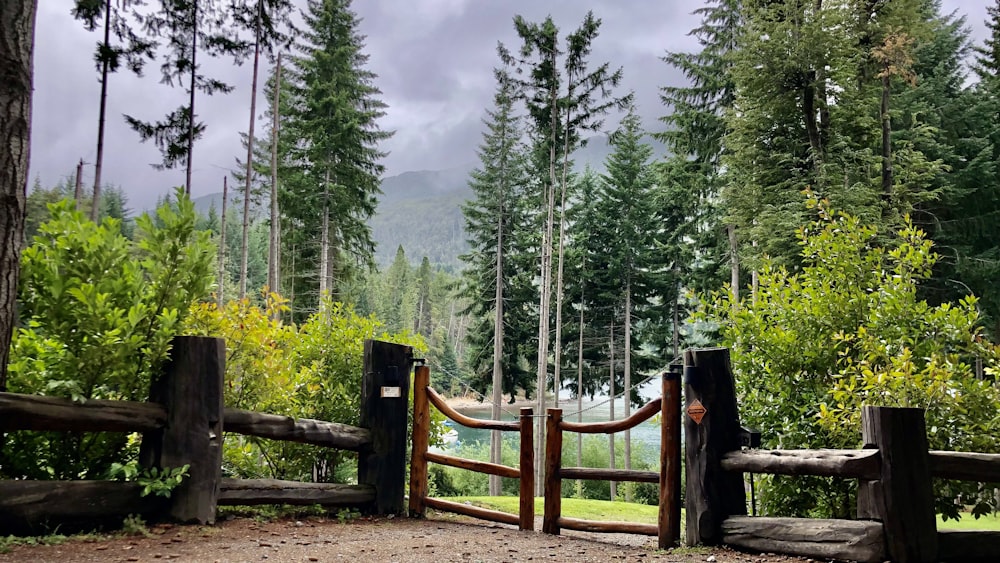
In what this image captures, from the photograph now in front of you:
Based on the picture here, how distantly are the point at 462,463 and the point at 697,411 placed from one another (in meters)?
2.39

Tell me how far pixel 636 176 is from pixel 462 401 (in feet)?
102

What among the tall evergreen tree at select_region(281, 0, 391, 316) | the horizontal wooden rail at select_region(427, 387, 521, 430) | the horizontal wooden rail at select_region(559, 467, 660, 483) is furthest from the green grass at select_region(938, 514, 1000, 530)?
the tall evergreen tree at select_region(281, 0, 391, 316)

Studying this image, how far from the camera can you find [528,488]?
548cm

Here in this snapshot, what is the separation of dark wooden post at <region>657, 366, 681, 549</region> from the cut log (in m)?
3.74

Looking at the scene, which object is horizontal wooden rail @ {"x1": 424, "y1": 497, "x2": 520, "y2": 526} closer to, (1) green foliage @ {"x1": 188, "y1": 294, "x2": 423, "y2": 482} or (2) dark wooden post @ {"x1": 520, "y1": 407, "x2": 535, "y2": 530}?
(2) dark wooden post @ {"x1": 520, "y1": 407, "x2": 535, "y2": 530}

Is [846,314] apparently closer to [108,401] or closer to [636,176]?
[108,401]

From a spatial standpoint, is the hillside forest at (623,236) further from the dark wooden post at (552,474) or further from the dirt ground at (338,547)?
the dark wooden post at (552,474)

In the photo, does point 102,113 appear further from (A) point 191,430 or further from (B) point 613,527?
(B) point 613,527

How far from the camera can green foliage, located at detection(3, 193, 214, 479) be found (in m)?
3.90

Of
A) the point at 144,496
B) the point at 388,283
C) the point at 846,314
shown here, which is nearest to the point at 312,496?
the point at 144,496

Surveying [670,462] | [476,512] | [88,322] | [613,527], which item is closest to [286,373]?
[88,322]

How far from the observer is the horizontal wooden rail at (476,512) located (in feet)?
18.7

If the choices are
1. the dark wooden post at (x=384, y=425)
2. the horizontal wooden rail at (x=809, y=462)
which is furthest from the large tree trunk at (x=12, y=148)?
the horizontal wooden rail at (x=809, y=462)

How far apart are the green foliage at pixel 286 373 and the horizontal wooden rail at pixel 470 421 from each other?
31.1 inches
